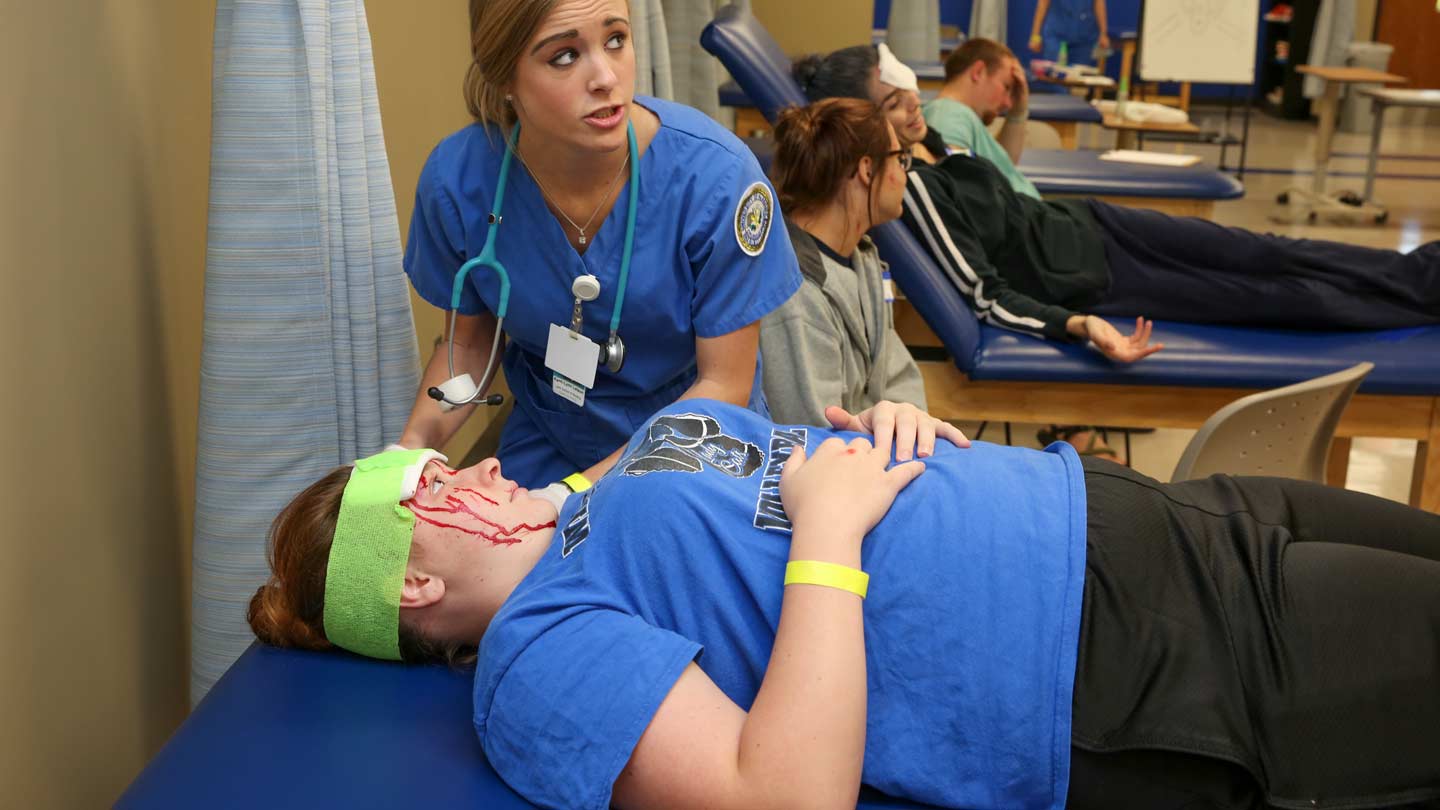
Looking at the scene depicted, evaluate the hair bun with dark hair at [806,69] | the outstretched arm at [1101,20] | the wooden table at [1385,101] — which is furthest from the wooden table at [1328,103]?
the hair bun with dark hair at [806,69]

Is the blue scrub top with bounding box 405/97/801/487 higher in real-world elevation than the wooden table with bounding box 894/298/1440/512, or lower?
higher

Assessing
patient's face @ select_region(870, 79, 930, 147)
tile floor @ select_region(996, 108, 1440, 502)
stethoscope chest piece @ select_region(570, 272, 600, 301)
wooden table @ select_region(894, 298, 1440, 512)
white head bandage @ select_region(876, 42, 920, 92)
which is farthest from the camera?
tile floor @ select_region(996, 108, 1440, 502)

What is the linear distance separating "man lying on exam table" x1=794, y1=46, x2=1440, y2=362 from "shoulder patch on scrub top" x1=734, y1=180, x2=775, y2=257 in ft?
4.04

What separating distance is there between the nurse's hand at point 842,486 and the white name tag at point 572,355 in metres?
0.44

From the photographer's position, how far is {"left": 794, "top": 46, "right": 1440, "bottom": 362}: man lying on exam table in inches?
114

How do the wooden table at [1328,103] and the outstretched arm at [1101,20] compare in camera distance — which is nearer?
the wooden table at [1328,103]

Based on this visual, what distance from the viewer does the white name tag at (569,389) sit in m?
1.73

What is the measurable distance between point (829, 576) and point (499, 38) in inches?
31.4

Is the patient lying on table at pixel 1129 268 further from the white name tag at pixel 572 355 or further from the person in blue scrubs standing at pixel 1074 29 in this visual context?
the person in blue scrubs standing at pixel 1074 29

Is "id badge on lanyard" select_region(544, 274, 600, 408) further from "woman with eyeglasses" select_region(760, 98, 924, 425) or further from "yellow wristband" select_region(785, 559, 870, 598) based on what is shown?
"yellow wristband" select_region(785, 559, 870, 598)

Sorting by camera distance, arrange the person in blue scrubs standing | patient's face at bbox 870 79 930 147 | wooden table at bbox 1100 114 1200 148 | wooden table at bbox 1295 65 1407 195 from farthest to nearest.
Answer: the person in blue scrubs standing
wooden table at bbox 1295 65 1407 195
wooden table at bbox 1100 114 1200 148
patient's face at bbox 870 79 930 147

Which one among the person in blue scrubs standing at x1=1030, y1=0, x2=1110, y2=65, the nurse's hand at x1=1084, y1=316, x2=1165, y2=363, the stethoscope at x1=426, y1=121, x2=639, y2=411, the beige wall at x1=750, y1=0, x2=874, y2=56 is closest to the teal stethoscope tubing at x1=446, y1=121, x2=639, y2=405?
the stethoscope at x1=426, y1=121, x2=639, y2=411

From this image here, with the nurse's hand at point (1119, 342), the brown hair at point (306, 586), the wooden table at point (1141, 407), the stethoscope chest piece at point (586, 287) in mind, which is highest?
the stethoscope chest piece at point (586, 287)

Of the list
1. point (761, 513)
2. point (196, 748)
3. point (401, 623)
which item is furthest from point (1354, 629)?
point (196, 748)
